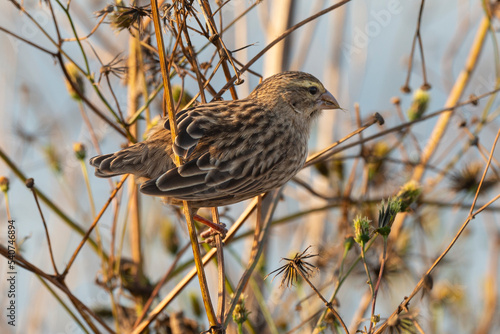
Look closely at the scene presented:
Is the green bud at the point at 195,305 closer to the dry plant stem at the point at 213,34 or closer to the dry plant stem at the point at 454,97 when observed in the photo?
the dry plant stem at the point at 454,97

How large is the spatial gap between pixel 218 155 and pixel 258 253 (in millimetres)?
457

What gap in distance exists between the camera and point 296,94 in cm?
326

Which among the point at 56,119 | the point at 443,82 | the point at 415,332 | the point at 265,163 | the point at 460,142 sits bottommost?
the point at 415,332

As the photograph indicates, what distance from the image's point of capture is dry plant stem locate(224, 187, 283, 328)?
2375 millimetres

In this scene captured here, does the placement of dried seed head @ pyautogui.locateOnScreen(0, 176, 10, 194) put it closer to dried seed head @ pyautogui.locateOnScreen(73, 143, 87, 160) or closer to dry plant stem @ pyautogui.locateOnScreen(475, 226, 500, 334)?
dried seed head @ pyautogui.locateOnScreen(73, 143, 87, 160)

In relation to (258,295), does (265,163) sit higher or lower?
higher

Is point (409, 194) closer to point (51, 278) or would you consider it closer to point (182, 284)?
point (182, 284)

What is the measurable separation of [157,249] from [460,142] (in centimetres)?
230

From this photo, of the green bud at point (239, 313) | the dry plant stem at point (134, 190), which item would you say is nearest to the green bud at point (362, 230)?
the green bud at point (239, 313)

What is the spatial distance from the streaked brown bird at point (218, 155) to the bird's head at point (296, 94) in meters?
0.05

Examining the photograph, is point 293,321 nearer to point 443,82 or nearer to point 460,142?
point 460,142

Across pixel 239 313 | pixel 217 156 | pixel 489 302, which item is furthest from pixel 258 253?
pixel 489 302

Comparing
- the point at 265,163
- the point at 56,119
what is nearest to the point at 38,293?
the point at 56,119

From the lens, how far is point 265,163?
2.80 m
